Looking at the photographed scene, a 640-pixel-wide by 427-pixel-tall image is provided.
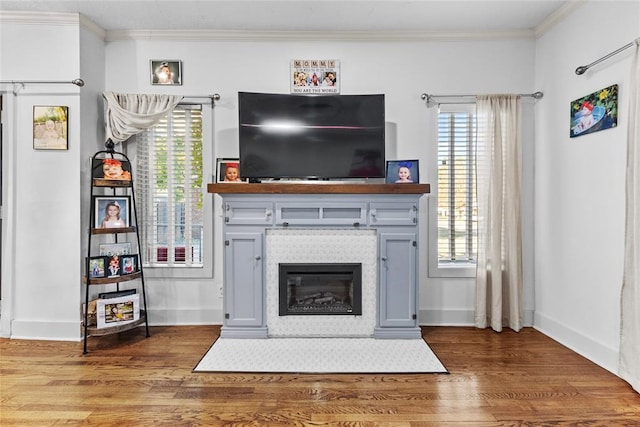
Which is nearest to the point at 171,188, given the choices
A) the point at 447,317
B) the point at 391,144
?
the point at 391,144

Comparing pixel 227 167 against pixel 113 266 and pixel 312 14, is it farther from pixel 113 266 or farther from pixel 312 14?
pixel 312 14

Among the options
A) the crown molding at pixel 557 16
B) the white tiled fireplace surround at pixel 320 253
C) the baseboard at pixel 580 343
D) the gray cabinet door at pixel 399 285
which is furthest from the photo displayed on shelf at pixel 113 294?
the crown molding at pixel 557 16

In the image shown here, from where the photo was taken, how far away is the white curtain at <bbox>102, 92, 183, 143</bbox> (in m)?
3.35

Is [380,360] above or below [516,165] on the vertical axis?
below

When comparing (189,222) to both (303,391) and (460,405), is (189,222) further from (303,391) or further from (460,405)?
(460,405)

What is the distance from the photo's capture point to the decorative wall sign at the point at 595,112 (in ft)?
8.33

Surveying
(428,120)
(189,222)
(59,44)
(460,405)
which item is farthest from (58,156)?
(460,405)

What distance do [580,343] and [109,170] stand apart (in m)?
4.00

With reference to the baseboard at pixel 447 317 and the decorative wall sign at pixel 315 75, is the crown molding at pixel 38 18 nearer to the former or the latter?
the decorative wall sign at pixel 315 75

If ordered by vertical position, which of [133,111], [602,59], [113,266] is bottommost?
[113,266]

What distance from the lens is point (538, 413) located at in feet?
6.73

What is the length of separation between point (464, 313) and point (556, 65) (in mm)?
2321

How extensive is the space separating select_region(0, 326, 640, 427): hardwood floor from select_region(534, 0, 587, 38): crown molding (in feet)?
8.80

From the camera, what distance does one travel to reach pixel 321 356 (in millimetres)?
2752
